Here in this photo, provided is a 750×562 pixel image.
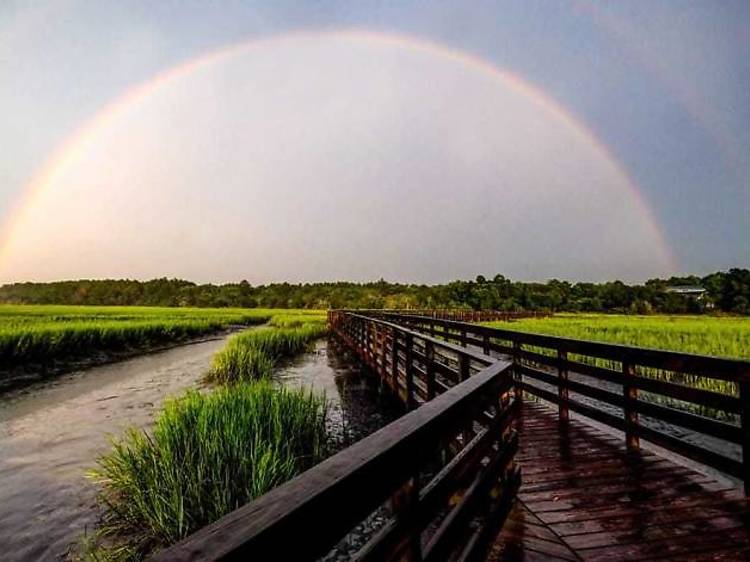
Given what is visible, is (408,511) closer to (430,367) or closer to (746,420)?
(746,420)

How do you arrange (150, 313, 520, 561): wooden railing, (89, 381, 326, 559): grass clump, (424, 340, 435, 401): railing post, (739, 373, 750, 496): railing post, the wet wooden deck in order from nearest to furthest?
(150, 313, 520, 561): wooden railing, the wet wooden deck, (739, 373, 750, 496): railing post, (89, 381, 326, 559): grass clump, (424, 340, 435, 401): railing post

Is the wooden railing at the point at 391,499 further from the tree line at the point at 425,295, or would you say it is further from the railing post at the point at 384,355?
the tree line at the point at 425,295

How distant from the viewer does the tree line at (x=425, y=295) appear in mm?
78438

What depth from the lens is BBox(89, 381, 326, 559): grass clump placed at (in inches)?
179

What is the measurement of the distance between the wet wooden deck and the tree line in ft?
224

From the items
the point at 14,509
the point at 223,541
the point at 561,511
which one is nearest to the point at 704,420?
the point at 561,511

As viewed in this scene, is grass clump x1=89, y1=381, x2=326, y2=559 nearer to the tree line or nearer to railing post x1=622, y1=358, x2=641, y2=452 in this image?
railing post x1=622, y1=358, x2=641, y2=452

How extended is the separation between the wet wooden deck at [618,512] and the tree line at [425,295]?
224ft

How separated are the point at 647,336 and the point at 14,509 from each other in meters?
20.3

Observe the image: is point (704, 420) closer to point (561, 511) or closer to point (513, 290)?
point (561, 511)

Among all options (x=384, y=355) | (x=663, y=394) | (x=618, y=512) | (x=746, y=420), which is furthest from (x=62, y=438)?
(x=746, y=420)

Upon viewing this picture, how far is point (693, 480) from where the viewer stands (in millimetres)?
4117

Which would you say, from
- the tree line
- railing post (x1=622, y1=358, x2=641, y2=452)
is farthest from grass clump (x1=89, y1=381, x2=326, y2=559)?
the tree line

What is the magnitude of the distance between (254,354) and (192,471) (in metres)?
11.5
